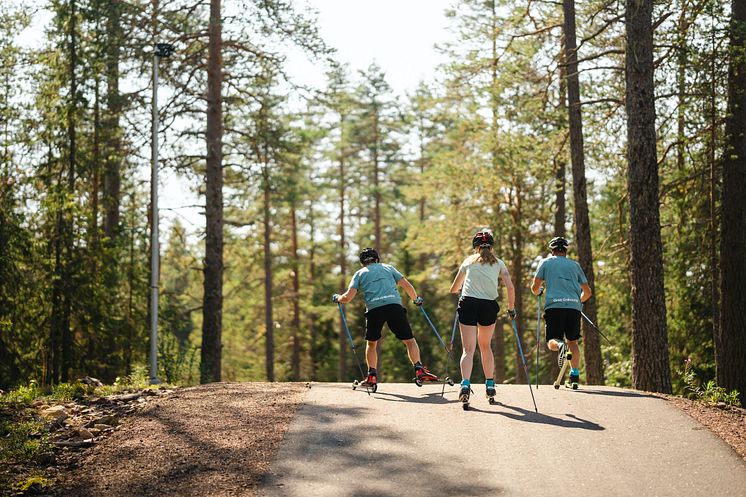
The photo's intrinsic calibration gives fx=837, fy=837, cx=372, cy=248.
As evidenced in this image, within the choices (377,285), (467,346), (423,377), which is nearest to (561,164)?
(377,285)

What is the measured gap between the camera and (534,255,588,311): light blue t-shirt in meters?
11.5

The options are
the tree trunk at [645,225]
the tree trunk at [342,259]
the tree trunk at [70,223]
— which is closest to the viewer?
the tree trunk at [645,225]

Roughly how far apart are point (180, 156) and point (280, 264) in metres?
26.7

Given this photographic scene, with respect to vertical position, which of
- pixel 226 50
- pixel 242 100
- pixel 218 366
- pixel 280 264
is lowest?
pixel 218 366

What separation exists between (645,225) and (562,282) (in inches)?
90.7

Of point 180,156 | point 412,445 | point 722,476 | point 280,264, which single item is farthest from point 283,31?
point 280,264

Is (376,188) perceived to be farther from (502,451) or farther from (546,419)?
(502,451)

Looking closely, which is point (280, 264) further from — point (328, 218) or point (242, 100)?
point (242, 100)

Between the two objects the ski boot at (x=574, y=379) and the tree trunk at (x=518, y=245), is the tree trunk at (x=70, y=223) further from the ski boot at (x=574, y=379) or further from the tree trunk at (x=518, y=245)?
the ski boot at (x=574, y=379)

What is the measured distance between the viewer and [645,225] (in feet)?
42.5

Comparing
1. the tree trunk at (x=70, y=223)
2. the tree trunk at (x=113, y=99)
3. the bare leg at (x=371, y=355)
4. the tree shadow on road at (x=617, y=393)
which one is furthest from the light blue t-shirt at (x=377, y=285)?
the tree trunk at (x=70, y=223)

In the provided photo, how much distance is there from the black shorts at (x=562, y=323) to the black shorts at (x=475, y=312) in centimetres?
146

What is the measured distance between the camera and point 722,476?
757 centimetres

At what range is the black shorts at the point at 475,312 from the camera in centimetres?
1044
